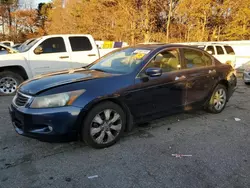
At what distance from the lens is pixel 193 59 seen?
15.7ft

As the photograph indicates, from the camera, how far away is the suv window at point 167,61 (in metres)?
4.12

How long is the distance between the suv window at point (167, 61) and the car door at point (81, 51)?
4304 millimetres

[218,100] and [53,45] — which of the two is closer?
[218,100]

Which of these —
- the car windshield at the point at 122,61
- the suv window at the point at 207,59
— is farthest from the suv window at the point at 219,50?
the car windshield at the point at 122,61

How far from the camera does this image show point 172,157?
3.37 m

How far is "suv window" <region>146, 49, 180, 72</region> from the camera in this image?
4.12 m

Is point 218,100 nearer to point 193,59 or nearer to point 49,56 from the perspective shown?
point 193,59

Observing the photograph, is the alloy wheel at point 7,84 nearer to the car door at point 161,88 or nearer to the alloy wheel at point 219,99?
the car door at point 161,88

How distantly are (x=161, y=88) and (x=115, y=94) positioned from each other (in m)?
0.95

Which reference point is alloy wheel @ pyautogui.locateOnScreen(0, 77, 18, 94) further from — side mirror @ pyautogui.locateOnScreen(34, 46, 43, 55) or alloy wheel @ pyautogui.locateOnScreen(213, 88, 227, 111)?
alloy wheel @ pyautogui.locateOnScreen(213, 88, 227, 111)

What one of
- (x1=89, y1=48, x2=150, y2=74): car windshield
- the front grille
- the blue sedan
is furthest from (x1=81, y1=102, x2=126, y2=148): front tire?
the front grille

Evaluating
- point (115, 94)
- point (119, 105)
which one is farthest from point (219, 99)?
point (115, 94)

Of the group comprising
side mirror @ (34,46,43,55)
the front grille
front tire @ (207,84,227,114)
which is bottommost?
front tire @ (207,84,227,114)

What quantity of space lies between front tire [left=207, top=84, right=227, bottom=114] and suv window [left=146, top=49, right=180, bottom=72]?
1392 millimetres
